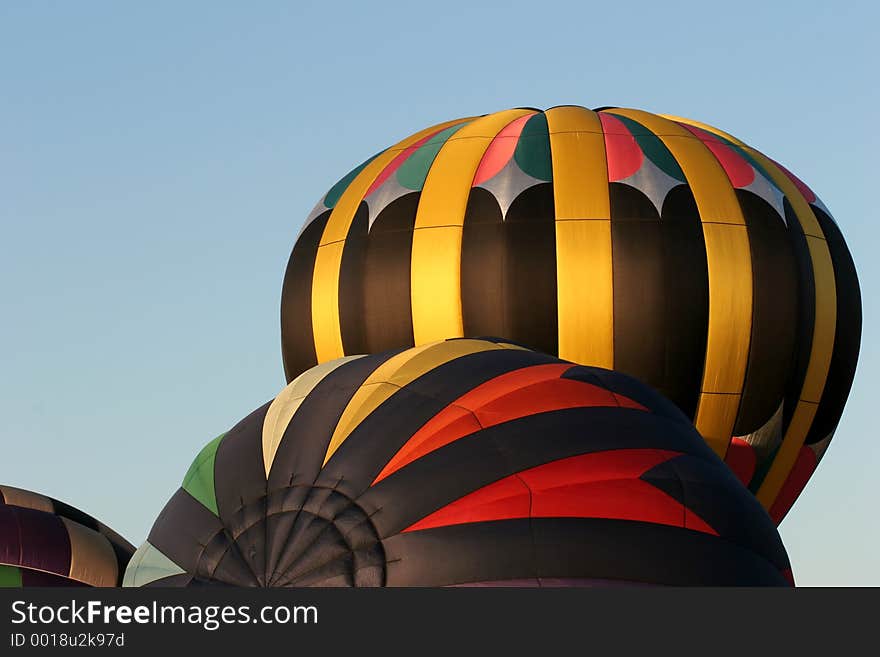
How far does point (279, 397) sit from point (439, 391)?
4.42 ft

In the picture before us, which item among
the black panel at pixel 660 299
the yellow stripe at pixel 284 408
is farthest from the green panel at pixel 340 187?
the yellow stripe at pixel 284 408

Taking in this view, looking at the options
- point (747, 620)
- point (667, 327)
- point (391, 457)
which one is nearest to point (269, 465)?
point (391, 457)

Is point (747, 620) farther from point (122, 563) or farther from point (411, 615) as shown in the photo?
point (122, 563)

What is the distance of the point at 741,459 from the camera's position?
20.2 meters

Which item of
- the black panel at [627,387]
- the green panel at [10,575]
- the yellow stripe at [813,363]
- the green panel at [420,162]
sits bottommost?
the black panel at [627,387]

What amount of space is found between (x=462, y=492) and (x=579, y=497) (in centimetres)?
77

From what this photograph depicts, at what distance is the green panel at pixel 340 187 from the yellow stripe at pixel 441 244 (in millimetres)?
1455

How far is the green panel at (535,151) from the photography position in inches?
802

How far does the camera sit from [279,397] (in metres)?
14.4

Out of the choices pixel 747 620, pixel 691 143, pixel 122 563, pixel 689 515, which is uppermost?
pixel 691 143

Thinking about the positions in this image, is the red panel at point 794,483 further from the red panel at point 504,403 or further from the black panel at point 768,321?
the red panel at point 504,403

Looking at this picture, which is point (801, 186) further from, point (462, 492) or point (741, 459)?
point (462, 492)

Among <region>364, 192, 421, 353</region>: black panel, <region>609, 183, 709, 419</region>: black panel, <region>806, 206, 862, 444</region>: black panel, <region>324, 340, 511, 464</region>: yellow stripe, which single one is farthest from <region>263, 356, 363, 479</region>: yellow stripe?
<region>806, 206, 862, 444</region>: black panel

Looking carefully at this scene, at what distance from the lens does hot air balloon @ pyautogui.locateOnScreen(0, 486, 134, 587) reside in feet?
66.3
